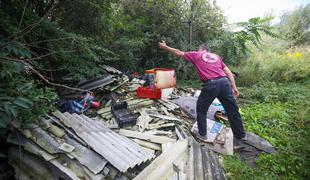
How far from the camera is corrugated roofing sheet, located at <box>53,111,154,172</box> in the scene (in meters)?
2.38

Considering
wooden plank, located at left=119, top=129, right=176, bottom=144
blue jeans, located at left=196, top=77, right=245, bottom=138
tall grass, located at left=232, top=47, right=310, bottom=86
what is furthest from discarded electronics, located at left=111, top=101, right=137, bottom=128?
tall grass, located at left=232, top=47, right=310, bottom=86

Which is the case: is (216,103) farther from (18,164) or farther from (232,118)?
(18,164)

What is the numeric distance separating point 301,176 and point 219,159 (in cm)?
113

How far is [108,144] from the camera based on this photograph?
266 centimetres

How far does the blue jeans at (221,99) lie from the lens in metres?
3.38

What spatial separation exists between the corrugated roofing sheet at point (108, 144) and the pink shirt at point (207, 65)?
66.6 inches

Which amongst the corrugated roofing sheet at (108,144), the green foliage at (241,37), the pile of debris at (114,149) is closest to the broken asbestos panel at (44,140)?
the pile of debris at (114,149)

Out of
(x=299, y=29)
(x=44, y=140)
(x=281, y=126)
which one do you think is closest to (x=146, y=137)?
(x=44, y=140)

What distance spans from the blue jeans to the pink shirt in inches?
4.1

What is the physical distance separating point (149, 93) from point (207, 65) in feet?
6.42

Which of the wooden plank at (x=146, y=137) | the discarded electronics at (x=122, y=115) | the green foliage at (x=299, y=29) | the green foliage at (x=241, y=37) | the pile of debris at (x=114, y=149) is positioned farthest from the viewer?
the green foliage at (x=299, y=29)

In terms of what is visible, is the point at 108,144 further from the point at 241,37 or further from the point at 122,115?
the point at 241,37

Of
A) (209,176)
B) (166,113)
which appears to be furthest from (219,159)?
(166,113)

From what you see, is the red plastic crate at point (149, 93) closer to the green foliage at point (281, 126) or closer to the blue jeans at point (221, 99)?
the blue jeans at point (221, 99)
